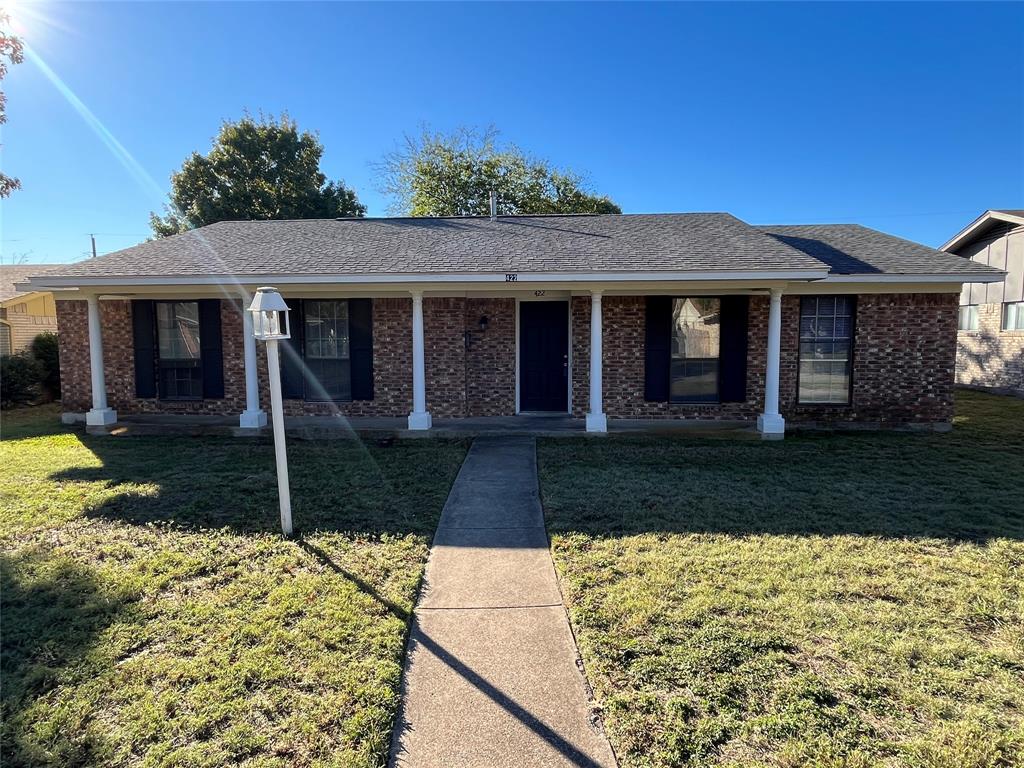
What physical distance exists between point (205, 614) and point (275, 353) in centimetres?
218

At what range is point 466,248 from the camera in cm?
968

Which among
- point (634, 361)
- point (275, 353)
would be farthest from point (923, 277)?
point (275, 353)

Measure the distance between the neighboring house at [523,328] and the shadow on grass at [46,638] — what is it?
5.24 meters

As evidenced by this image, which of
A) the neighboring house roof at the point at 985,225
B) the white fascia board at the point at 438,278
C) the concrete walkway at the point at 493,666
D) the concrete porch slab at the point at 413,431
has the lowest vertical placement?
the concrete walkway at the point at 493,666

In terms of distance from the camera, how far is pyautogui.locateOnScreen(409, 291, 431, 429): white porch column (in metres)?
9.12

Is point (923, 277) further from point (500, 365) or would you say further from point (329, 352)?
point (329, 352)

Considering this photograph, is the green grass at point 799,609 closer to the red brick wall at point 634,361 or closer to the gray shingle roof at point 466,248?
the red brick wall at point 634,361

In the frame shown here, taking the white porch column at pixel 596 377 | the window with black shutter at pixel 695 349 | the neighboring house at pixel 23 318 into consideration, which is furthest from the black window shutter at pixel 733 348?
the neighboring house at pixel 23 318

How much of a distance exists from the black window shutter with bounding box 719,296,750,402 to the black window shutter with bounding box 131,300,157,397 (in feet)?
33.6

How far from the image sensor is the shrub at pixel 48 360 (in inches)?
543

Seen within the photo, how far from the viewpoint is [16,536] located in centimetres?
503

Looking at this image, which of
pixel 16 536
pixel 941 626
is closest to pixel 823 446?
pixel 941 626

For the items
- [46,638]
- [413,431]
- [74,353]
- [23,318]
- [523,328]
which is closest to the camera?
[46,638]

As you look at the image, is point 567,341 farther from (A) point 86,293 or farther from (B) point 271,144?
(B) point 271,144
